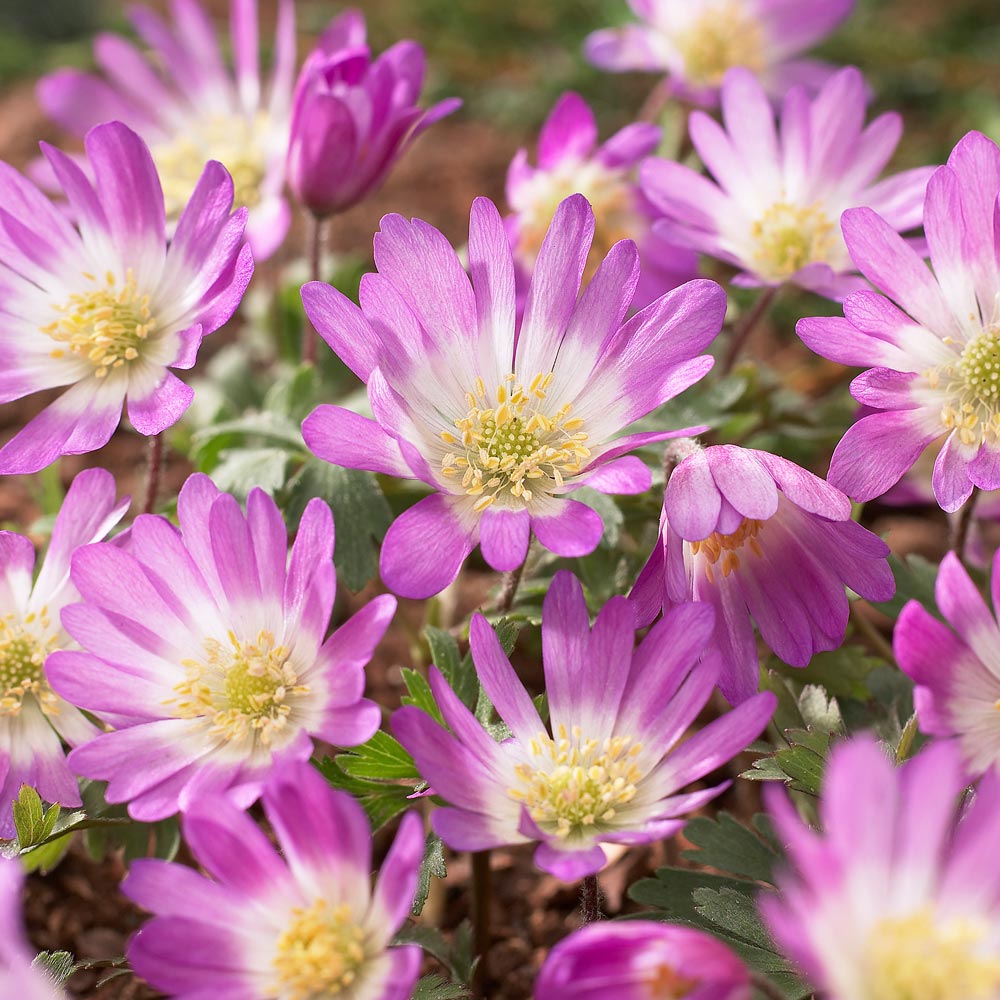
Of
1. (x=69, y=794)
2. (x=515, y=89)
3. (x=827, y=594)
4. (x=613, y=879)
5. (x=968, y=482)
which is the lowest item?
(x=613, y=879)

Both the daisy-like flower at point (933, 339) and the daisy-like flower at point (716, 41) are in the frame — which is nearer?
the daisy-like flower at point (933, 339)

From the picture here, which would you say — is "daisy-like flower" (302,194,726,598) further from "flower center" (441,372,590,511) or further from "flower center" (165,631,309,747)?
"flower center" (165,631,309,747)

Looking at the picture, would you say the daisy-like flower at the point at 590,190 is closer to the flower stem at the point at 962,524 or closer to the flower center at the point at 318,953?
the flower stem at the point at 962,524

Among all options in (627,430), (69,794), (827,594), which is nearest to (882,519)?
(627,430)

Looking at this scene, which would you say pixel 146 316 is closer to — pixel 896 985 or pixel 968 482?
pixel 968 482

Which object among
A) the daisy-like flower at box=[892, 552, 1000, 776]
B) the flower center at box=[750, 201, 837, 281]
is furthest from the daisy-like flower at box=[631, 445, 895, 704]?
the flower center at box=[750, 201, 837, 281]

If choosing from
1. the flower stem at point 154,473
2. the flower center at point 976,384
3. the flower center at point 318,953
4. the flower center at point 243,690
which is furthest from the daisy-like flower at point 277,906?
the flower center at point 976,384

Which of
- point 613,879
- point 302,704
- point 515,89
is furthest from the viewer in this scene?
point 515,89
